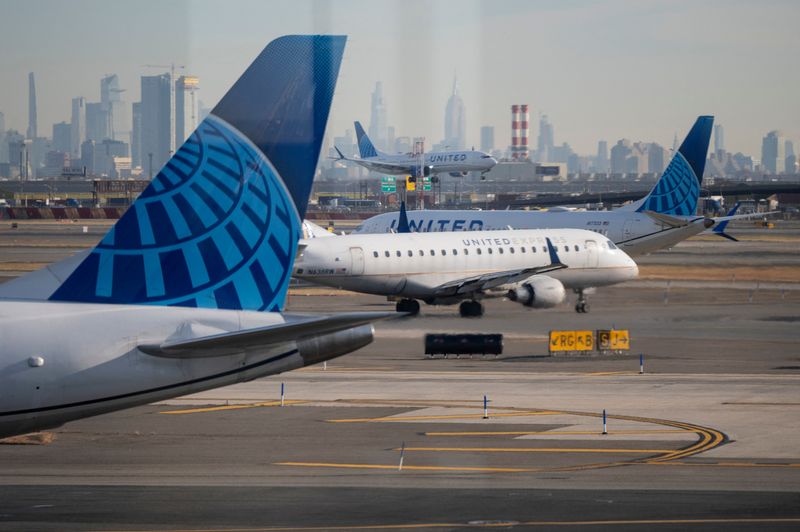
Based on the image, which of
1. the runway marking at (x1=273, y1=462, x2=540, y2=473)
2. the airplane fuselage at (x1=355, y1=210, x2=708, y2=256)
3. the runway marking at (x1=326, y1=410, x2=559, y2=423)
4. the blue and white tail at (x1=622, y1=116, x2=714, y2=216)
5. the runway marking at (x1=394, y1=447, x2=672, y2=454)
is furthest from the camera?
the blue and white tail at (x1=622, y1=116, x2=714, y2=216)

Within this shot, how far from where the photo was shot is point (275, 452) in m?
30.7

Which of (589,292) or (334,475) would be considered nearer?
(334,475)

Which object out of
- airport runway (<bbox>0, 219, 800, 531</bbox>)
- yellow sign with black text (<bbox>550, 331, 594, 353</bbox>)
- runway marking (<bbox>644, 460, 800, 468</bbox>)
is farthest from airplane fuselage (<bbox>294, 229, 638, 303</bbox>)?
runway marking (<bbox>644, 460, 800, 468</bbox>)

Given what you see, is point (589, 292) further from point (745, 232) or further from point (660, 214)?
point (745, 232)

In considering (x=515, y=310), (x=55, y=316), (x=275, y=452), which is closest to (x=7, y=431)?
(x=55, y=316)

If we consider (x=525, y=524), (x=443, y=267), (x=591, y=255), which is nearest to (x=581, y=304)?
(x=591, y=255)

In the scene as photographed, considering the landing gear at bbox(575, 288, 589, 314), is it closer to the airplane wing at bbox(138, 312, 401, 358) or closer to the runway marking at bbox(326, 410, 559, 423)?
the runway marking at bbox(326, 410, 559, 423)

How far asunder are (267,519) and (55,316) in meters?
5.94

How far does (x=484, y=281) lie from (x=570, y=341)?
37.9 ft

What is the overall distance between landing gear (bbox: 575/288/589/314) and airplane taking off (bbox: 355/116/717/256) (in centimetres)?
1853

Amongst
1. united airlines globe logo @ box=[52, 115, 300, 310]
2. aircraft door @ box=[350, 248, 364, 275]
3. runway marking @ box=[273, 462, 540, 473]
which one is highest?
united airlines globe logo @ box=[52, 115, 300, 310]

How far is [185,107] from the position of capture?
19969mm

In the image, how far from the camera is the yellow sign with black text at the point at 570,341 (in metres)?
53.0

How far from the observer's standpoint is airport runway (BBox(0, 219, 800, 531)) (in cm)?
2309
